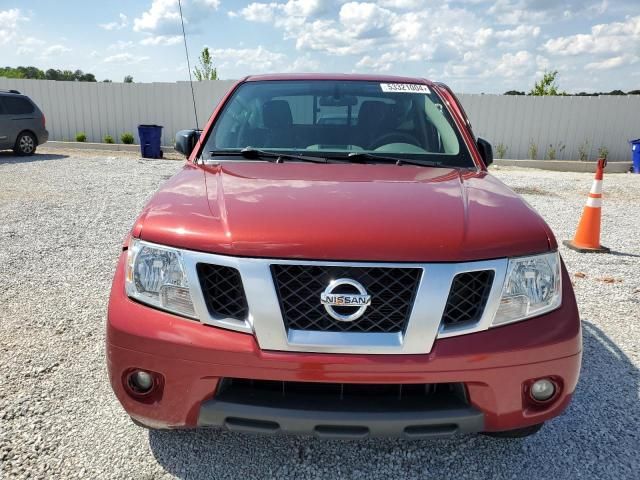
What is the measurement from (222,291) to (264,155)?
1.20 m

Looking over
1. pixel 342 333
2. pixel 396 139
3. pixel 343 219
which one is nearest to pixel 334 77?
pixel 396 139

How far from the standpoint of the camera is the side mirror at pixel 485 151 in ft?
10.4

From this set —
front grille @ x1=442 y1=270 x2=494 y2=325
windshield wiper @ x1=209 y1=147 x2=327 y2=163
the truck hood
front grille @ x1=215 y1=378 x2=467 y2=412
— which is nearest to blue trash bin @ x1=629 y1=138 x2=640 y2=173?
the truck hood

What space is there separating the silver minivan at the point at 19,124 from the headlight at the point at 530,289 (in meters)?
15.0

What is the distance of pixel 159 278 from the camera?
1966mm

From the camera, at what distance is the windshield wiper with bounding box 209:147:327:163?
286 centimetres

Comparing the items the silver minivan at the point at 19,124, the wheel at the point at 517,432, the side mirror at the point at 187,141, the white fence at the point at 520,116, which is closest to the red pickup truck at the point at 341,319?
the wheel at the point at 517,432

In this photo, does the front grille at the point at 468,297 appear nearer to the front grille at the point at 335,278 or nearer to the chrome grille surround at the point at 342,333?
the chrome grille surround at the point at 342,333

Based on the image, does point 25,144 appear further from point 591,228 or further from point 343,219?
point 343,219

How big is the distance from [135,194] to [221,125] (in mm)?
6291

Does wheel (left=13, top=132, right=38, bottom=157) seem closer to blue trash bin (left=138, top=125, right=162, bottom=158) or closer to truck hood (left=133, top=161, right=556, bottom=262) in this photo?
blue trash bin (left=138, top=125, right=162, bottom=158)


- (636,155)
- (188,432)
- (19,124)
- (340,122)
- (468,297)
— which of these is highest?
(340,122)

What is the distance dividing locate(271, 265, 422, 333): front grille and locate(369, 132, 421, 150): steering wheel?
1427 mm

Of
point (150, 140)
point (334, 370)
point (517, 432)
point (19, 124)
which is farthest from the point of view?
point (150, 140)
